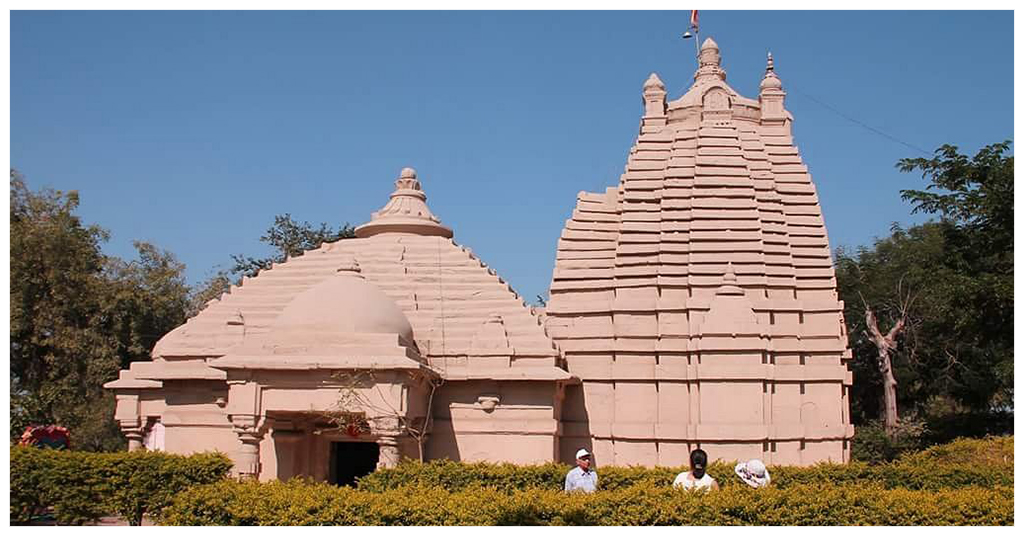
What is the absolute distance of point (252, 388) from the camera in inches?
588

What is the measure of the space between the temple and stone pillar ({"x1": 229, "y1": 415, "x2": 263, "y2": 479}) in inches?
0.9

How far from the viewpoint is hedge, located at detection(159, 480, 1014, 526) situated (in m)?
9.80

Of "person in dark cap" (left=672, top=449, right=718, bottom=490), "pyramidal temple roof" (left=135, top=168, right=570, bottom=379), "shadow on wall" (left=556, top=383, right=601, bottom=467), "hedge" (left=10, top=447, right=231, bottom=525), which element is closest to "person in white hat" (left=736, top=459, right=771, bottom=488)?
"person in dark cap" (left=672, top=449, right=718, bottom=490)

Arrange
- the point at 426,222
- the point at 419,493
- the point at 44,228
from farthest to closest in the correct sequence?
the point at 44,228
the point at 426,222
the point at 419,493

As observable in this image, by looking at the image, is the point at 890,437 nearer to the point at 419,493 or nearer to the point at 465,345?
the point at 465,345

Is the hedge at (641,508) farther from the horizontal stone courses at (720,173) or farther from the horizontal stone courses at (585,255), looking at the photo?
the horizontal stone courses at (720,173)

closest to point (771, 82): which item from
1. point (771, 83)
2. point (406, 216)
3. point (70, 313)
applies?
point (771, 83)

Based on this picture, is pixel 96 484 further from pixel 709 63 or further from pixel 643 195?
pixel 709 63

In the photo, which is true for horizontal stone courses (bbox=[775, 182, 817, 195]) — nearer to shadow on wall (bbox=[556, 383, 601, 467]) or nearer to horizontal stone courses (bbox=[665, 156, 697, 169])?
horizontal stone courses (bbox=[665, 156, 697, 169])

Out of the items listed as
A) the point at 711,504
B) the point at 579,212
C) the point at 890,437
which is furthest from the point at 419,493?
the point at 890,437

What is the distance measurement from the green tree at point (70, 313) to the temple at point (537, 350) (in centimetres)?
1095

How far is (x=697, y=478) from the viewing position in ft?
33.7

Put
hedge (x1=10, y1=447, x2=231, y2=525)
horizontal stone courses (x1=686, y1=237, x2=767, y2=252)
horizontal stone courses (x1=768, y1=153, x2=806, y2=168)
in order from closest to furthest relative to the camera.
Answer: hedge (x1=10, y1=447, x2=231, y2=525) < horizontal stone courses (x1=686, y1=237, x2=767, y2=252) < horizontal stone courses (x1=768, y1=153, x2=806, y2=168)

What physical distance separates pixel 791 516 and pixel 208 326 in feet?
37.1
